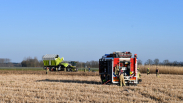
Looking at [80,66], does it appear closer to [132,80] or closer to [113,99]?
[132,80]

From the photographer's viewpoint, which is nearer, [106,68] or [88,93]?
[88,93]

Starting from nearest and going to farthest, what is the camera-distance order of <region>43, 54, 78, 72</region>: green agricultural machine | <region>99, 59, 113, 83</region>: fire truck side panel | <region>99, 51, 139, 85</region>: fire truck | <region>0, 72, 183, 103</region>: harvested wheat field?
<region>0, 72, 183, 103</region>: harvested wheat field → <region>99, 51, 139, 85</region>: fire truck → <region>99, 59, 113, 83</region>: fire truck side panel → <region>43, 54, 78, 72</region>: green agricultural machine

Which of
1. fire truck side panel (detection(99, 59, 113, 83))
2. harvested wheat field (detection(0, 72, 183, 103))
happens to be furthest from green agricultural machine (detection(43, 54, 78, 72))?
harvested wheat field (detection(0, 72, 183, 103))

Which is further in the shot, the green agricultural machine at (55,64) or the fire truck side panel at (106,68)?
the green agricultural machine at (55,64)

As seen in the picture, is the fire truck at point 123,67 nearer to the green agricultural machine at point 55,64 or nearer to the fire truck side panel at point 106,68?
the fire truck side panel at point 106,68

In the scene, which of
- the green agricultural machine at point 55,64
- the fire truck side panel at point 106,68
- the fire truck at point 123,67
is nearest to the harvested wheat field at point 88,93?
the fire truck at point 123,67

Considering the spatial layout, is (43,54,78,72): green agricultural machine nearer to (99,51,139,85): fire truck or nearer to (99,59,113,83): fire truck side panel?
(99,59,113,83): fire truck side panel

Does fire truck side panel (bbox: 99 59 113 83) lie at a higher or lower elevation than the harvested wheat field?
higher

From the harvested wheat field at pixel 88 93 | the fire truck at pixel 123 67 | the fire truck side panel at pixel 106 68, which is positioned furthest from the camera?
the fire truck side panel at pixel 106 68

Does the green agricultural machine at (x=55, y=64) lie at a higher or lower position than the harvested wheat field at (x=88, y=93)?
higher

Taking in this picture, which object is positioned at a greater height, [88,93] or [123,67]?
[123,67]

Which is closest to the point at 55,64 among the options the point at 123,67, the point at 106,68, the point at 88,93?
the point at 106,68

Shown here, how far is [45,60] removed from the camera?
51.6m

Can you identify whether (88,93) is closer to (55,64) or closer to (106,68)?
(106,68)
